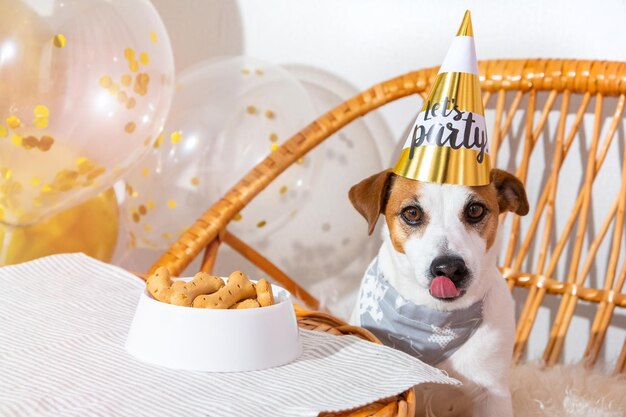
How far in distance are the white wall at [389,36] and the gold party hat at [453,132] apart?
650 millimetres

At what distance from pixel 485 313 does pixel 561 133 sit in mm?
604

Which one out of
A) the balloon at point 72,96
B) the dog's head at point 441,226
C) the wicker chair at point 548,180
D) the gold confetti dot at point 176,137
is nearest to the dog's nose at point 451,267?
the dog's head at point 441,226

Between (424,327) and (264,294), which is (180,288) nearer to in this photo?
(264,294)

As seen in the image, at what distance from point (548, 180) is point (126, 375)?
1085 mm

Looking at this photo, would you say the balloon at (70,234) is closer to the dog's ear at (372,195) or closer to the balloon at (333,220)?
the balloon at (333,220)

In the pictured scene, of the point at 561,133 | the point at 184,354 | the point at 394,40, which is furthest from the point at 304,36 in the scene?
the point at 184,354

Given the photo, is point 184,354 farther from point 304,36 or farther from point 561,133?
point 304,36

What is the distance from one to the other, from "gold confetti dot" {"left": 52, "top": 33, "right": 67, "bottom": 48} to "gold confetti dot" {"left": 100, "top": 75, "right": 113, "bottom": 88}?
0.08 meters

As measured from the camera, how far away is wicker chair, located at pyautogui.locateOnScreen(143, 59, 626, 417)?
1.44m

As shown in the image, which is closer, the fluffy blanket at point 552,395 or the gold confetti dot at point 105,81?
the fluffy blanket at point 552,395

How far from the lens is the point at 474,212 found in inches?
41.5

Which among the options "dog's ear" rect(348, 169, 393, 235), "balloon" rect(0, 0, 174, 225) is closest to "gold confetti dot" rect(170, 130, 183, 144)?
"balloon" rect(0, 0, 174, 225)

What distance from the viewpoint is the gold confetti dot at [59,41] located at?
1.24m

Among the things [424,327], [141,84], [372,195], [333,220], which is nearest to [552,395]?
[424,327]
